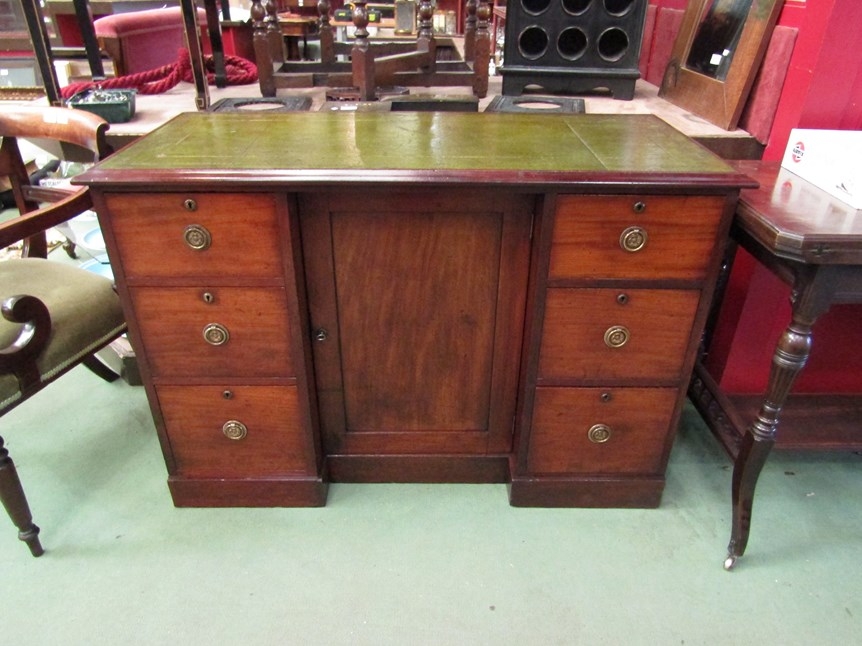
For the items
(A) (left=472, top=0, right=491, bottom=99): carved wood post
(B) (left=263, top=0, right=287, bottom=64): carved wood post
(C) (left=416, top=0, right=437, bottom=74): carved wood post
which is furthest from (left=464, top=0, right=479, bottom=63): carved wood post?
(B) (left=263, top=0, right=287, bottom=64): carved wood post

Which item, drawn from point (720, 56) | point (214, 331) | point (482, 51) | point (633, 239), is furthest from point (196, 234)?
point (720, 56)

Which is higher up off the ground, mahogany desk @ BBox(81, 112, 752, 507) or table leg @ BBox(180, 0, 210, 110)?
table leg @ BBox(180, 0, 210, 110)

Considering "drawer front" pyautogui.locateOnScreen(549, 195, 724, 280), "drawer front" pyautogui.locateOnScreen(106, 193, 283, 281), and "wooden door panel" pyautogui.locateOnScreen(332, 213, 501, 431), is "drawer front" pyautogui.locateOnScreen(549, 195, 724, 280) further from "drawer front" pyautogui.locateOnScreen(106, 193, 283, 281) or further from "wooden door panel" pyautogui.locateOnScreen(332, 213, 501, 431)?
"drawer front" pyautogui.locateOnScreen(106, 193, 283, 281)

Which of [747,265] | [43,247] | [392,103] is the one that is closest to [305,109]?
[392,103]

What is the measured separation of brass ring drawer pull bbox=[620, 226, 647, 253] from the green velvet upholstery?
1192 millimetres

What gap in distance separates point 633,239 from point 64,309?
4.14 ft

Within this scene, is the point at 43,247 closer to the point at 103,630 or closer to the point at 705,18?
the point at 103,630

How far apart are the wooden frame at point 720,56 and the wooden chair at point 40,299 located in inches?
62.3

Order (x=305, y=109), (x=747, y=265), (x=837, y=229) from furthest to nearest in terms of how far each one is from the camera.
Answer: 1. (x=305, y=109)
2. (x=747, y=265)
3. (x=837, y=229)

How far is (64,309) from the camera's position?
1.37 metres

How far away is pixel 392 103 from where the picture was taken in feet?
5.70

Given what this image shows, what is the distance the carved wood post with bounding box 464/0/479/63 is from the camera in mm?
2141

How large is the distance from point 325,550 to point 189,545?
327 millimetres

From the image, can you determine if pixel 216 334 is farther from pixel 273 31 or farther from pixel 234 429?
pixel 273 31
